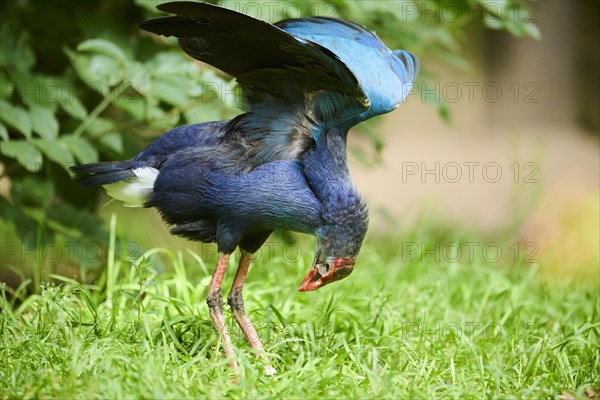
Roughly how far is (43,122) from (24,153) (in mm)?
261

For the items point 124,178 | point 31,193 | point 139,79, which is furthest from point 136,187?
point 31,193

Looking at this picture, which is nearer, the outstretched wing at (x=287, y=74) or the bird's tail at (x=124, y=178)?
the outstretched wing at (x=287, y=74)

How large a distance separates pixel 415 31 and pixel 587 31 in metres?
5.16

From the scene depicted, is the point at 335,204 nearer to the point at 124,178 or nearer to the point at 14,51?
the point at 124,178

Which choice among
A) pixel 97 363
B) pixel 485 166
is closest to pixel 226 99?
pixel 97 363

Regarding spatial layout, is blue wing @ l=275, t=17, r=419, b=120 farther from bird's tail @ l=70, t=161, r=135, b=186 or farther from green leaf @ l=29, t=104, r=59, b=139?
green leaf @ l=29, t=104, r=59, b=139

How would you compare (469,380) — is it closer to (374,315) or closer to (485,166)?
(374,315)

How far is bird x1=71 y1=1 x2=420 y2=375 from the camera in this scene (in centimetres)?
330

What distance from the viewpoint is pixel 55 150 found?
13.3 feet

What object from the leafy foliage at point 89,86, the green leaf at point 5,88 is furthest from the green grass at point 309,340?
the green leaf at point 5,88

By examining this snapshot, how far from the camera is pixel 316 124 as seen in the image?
345 cm

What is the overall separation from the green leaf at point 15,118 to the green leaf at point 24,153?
0.25 feet

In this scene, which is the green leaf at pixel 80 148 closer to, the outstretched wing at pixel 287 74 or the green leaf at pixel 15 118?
the green leaf at pixel 15 118

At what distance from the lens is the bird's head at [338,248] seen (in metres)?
3.34
